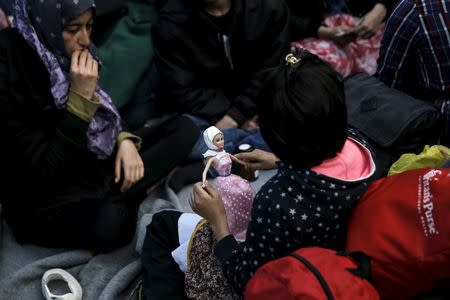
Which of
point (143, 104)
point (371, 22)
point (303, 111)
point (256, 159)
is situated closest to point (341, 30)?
point (371, 22)

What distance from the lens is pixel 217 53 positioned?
230 centimetres

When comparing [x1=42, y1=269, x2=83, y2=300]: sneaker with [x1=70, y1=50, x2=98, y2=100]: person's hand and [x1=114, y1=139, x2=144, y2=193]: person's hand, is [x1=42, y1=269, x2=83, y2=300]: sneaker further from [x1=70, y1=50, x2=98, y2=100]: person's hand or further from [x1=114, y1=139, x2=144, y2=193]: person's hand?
[x1=70, y1=50, x2=98, y2=100]: person's hand

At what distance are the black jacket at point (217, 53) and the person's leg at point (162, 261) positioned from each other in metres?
0.76

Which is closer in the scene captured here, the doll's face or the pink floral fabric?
the doll's face

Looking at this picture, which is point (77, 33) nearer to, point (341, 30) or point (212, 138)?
point (212, 138)

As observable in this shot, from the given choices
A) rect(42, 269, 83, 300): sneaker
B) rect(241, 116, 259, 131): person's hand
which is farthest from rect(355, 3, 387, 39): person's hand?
rect(42, 269, 83, 300): sneaker

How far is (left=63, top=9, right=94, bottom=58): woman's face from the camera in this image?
1.64 m

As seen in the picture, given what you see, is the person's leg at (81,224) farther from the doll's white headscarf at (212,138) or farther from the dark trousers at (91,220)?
the doll's white headscarf at (212,138)

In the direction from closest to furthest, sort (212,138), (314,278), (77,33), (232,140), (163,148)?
1. (314,278)
2. (212,138)
3. (77,33)
4. (163,148)
5. (232,140)

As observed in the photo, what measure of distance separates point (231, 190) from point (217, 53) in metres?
0.93

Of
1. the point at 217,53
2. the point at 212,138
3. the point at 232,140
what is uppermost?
the point at 212,138

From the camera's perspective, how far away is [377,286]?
1114 millimetres

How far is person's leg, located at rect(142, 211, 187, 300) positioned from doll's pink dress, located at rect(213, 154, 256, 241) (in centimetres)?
19

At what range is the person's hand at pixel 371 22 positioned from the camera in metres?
2.51
